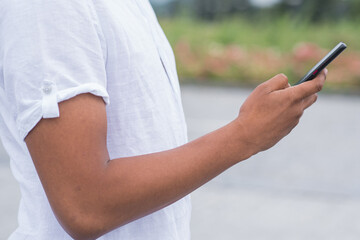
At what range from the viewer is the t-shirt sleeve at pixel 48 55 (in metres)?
0.91

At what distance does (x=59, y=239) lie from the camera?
1060 mm

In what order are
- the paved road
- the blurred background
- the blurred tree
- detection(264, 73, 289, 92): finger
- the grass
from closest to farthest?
1. detection(264, 73, 289, 92): finger
2. the paved road
3. the grass
4. the blurred background
5. the blurred tree

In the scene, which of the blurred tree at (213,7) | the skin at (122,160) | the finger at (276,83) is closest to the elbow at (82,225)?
the skin at (122,160)

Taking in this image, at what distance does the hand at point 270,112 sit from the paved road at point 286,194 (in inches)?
128

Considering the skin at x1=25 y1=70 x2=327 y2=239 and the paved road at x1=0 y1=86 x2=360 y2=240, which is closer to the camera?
the skin at x1=25 y1=70 x2=327 y2=239

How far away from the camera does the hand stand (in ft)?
3.28

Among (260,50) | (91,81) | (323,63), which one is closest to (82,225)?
(91,81)

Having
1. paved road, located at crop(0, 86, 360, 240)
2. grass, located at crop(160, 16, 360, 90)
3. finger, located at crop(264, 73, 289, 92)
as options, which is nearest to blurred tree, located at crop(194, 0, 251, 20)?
grass, located at crop(160, 16, 360, 90)

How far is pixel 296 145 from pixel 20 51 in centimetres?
622

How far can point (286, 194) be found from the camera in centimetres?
511

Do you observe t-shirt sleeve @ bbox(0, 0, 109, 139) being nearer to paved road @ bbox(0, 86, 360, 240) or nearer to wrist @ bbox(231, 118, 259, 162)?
wrist @ bbox(231, 118, 259, 162)

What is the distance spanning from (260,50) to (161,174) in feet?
42.9

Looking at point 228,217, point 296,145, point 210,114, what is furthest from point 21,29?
point 210,114

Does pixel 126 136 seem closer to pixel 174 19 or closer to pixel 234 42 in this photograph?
pixel 234 42
